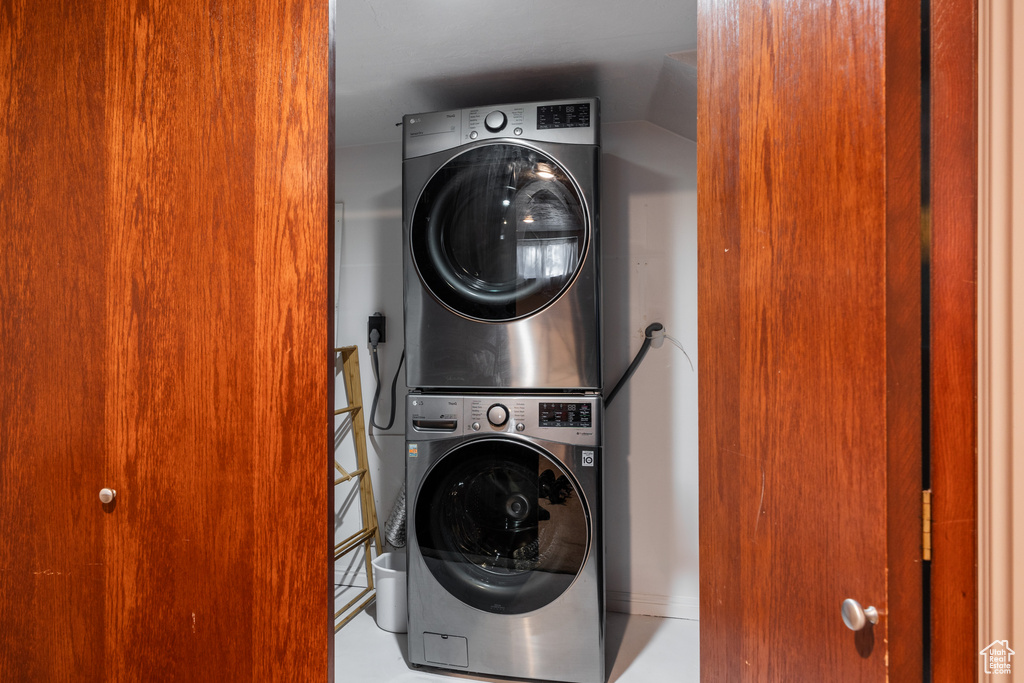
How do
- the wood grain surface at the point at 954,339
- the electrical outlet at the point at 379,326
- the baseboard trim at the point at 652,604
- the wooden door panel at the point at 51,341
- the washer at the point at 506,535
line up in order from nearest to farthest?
the wood grain surface at the point at 954,339
the wooden door panel at the point at 51,341
the washer at the point at 506,535
the baseboard trim at the point at 652,604
the electrical outlet at the point at 379,326

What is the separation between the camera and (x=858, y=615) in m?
0.54

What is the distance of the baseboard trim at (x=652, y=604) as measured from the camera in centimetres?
224

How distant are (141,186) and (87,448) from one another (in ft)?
1.60

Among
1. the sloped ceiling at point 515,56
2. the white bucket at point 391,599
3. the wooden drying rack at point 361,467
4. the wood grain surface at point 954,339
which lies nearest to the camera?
the wood grain surface at point 954,339

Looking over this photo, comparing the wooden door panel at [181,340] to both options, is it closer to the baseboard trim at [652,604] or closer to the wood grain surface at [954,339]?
the wood grain surface at [954,339]

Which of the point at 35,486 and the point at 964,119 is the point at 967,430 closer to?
the point at 964,119

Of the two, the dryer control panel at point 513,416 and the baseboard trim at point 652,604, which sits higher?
the dryer control panel at point 513,416

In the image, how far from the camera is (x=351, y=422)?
8.10ft

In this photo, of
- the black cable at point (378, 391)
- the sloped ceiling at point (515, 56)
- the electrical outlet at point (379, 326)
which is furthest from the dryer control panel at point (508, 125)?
the black cable at point (378, 391)

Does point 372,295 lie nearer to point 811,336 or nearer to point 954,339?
point 811,336

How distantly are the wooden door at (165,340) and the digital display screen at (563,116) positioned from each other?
1.05 meters

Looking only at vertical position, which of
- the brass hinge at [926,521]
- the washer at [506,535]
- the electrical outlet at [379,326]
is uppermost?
the electrical outlet at [379,326]

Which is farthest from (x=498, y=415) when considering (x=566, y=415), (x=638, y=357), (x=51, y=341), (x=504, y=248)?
(x=51, y=341)

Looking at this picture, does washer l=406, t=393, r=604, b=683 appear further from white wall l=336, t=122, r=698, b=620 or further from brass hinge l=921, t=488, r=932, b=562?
brass hinge l=921, t=488, r=932, b=562
